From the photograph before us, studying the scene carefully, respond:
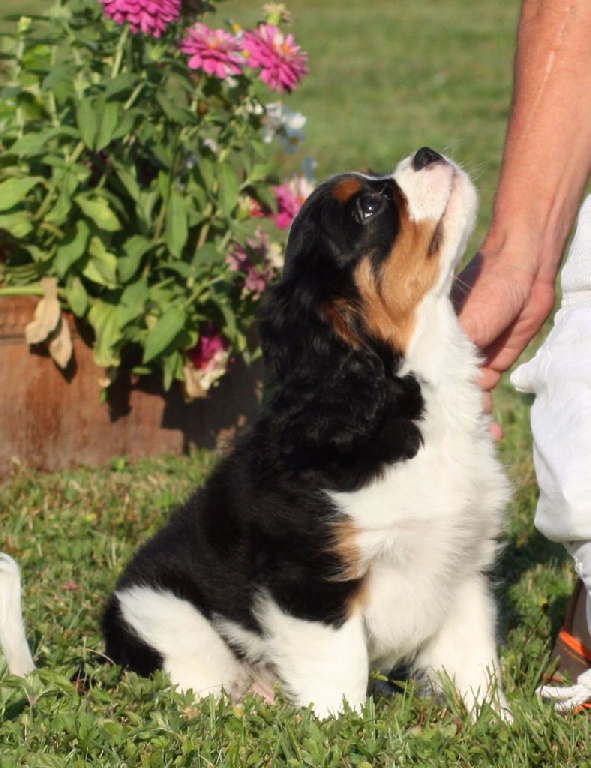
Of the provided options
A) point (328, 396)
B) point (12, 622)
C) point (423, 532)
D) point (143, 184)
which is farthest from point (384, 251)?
point (143, 184)

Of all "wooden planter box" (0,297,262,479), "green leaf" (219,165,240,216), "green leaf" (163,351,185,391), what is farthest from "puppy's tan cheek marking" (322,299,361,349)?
"wooden planter box" (0,297,262,479)

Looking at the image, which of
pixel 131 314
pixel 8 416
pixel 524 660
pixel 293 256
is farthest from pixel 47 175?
pixel 524 660

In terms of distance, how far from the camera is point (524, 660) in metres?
3.84

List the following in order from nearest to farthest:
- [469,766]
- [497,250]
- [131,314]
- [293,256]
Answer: [469,766]
[293,256]
[497,250]
[131,314]

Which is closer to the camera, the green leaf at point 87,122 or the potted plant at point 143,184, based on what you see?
the green leaf at point 87,122

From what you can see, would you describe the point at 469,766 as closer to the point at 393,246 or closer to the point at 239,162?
the point at 393,246

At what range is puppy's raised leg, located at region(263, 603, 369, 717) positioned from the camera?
3312 millimetres

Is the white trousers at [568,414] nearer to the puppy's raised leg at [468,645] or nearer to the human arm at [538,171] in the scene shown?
the puppy's raised leg at [468,645]

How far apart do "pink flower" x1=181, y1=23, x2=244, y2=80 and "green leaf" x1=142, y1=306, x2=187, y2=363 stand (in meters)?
0.94

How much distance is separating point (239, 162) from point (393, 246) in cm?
191

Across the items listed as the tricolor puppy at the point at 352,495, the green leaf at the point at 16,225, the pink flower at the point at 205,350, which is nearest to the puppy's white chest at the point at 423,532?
the tricolor puppy at the point at 352,495

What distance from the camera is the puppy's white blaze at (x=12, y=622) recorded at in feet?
10.7

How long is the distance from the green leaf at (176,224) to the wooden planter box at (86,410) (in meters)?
0.60

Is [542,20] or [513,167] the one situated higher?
[542,20]
